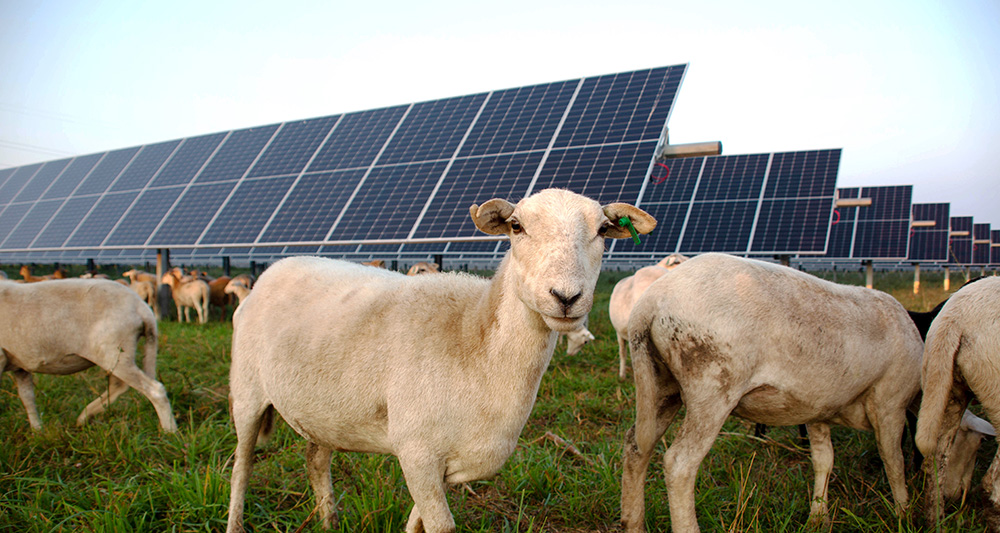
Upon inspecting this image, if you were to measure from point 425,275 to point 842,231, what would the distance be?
24.0 metres

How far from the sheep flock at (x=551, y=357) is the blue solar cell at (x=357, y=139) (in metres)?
9.57

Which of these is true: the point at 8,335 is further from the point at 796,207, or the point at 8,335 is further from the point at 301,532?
the point at 796,207

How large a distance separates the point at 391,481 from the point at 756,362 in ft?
7.30

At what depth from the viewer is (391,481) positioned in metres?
3.29

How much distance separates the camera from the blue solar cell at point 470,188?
847cm

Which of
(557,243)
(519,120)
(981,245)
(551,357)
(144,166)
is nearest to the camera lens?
(557,243)

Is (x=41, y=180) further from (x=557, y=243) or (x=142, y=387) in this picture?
(x=557, y=243)

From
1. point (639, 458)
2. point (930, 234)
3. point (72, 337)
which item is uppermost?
point (639, 458)

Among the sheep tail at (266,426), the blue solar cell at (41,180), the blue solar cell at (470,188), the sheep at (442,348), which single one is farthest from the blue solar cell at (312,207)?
the blue solar cell at (41,180)

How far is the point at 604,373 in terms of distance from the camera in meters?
6.72

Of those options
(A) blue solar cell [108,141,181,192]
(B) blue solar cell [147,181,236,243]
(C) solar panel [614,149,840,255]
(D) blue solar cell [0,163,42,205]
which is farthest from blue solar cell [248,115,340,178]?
(D) blue solar cell [0,163,42,205]

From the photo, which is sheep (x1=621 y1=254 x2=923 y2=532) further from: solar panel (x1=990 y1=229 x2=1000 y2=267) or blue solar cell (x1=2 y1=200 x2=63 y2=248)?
solar panel (x1=990 y1=229 x2=1000 y2=267)

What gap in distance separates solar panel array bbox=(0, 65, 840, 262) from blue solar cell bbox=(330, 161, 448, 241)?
34mm

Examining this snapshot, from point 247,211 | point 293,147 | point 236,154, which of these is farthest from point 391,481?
point 236,154
